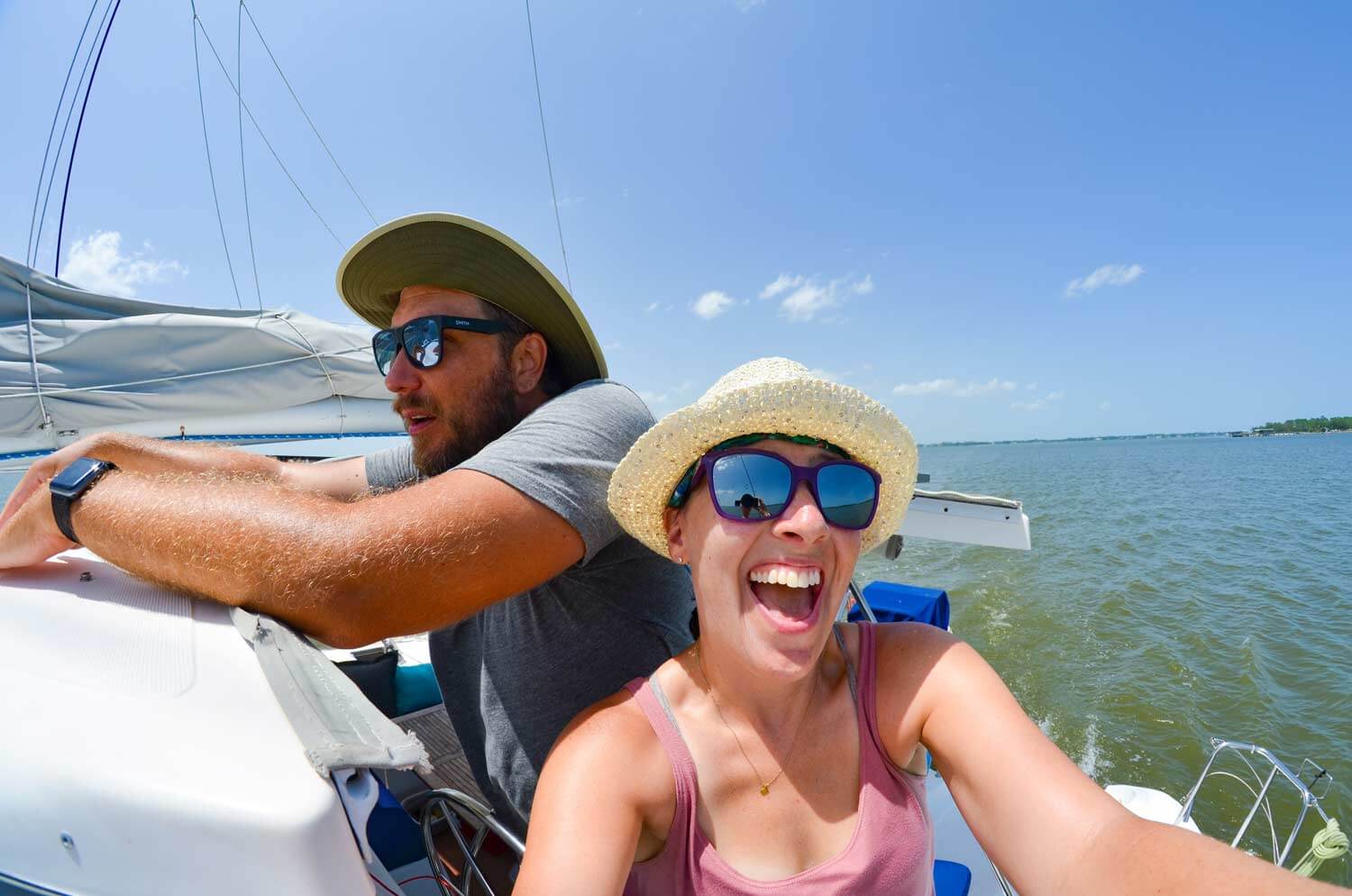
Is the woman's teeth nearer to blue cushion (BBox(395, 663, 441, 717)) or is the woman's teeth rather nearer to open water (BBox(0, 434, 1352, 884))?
blue cushion (BBox(395, 663, 441, 717))

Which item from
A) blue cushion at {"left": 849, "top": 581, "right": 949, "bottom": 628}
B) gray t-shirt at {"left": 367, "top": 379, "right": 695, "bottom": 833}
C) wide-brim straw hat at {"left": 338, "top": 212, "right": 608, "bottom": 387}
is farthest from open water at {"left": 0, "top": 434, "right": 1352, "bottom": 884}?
gray t-shirt at {"left": 367, "top": 379, "right": 695, "bottom": 833}

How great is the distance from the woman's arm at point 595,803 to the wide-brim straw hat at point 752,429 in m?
0.43

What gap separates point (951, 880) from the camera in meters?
1.81

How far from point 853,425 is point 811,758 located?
711 millimetres

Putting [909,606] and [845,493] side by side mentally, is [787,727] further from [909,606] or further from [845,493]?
[909,606]

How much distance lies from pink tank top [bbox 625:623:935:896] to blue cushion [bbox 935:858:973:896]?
1.99 ft

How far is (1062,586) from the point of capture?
10.5 meters

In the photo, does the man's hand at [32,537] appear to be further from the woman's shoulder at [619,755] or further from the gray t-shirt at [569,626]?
the woman's shoulder at [619,755]

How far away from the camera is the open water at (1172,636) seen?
5.54 metres

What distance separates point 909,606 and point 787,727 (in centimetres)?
179

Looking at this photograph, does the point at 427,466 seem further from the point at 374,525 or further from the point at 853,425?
the point at 853,425

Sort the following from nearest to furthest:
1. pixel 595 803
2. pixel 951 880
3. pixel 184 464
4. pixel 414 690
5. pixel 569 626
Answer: pixel 595 803 → pixel 569 626 → pixel 951 880 → pixel 184 464 → pixel 414 690

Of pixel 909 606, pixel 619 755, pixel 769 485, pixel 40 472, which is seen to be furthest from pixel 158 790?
pixel 909 606

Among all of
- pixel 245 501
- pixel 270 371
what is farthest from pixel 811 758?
pixel 270 371
